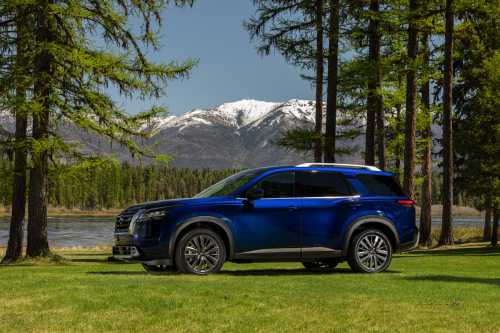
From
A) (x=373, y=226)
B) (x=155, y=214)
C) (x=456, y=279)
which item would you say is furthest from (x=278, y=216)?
(x=456, y=279)

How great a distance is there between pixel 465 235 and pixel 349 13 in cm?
1941

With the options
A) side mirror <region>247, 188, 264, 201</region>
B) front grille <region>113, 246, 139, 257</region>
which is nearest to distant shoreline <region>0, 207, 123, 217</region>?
front grille <region>113, 246, 139, 257</region>

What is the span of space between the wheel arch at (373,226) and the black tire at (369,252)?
0.32 ft

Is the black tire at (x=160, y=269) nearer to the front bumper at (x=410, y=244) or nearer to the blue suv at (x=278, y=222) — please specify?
the blue suv at (x=278, y=222)

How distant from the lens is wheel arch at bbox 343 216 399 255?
1259 cm

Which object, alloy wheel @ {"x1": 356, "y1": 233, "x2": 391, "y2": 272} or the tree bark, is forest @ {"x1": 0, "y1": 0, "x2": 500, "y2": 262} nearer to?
the tree bark

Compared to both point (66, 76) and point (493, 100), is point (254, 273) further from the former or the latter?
point (493, 100)

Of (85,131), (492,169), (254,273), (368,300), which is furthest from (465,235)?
(368,300)

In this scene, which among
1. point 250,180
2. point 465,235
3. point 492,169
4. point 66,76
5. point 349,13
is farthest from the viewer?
point 465,235

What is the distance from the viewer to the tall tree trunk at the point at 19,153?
19188 millimetres

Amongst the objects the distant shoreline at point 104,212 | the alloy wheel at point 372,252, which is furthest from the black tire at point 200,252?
the distant shoreline at point 104,212

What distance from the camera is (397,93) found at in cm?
3397

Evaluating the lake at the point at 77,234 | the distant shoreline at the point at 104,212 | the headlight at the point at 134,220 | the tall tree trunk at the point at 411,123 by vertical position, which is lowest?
the lake at the point at 77,234

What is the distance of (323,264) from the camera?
14219mm
